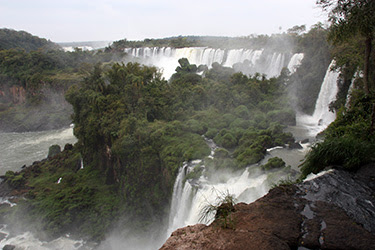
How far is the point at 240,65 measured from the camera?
29016 mm

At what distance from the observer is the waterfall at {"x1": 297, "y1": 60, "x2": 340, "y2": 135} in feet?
55.3

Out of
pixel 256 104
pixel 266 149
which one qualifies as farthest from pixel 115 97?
pixel 266 149

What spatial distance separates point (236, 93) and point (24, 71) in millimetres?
33102

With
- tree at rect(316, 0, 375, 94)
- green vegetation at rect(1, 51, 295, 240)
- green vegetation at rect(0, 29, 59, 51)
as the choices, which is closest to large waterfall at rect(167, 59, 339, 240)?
green vegetation at rect(1, 51, 295, 240)

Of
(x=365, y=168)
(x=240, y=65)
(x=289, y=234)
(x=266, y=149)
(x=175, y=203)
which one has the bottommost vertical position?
(x=175, y=203)

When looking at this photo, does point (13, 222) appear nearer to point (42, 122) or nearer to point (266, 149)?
point (266, 149)

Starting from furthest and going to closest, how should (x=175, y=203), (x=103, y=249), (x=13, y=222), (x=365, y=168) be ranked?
(x=13, y=222) < (x=103, y=249) < (x=175, y=203) < (x=365, y=168)

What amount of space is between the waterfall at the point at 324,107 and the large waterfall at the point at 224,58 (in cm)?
497

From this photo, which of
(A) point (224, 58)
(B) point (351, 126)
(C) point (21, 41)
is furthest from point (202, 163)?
(C) point (21, 41)

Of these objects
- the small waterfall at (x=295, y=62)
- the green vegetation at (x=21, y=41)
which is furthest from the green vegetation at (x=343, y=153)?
the green vegetation at (x=21, y=41)

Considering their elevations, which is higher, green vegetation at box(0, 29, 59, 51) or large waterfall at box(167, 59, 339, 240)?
green vegetation at box(0, 29, 59, 51)

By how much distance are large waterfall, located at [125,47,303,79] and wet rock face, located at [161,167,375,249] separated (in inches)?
764

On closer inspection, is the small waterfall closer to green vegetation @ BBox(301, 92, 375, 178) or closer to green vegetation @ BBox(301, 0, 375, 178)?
green vegetation @ BBox(301, 0, 375, 178)

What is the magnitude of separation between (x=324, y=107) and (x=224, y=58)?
17.0m
